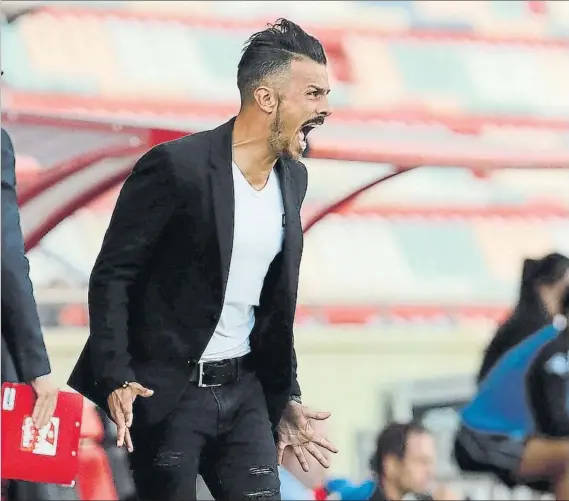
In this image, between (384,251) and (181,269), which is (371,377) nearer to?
(384,251)

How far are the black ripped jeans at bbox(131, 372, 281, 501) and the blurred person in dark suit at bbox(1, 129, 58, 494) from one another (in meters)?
0.16

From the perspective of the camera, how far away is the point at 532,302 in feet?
9.95

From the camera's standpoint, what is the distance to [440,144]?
3.11 m

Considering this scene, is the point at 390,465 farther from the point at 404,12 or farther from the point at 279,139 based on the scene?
the point at 279,139

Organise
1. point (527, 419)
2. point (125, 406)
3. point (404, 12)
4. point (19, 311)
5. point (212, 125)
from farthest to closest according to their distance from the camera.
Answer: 1. point (404, 12)
2. point (212, 125)
3. point (527, 419)
4. point (19, 311)
5. point (125, 406)

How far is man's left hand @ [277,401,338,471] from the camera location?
191 centimetres

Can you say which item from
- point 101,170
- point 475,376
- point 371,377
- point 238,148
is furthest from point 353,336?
point 238,148

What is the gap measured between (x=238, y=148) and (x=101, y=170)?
121cm

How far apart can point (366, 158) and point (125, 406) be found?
1503 mm

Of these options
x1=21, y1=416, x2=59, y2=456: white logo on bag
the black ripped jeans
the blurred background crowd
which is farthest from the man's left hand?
the blurred background crowd

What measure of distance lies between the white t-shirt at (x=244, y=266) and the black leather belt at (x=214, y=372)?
10 mm

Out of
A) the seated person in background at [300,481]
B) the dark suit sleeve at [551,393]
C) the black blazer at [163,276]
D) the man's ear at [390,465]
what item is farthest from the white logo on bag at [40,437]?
the dark suit sleeve at [551,393]

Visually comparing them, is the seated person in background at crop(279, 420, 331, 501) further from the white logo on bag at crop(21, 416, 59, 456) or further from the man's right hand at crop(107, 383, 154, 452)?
the man's right hand at crop(107, 383, 154, 452)

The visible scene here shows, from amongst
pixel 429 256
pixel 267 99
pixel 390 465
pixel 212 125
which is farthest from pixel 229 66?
pixel 267 99
